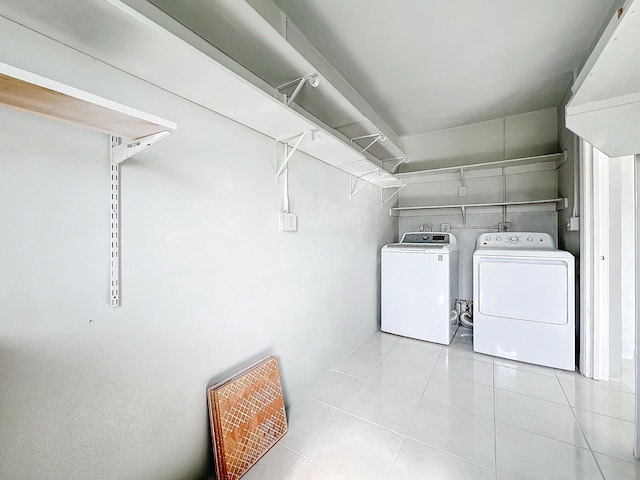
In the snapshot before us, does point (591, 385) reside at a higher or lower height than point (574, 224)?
lower

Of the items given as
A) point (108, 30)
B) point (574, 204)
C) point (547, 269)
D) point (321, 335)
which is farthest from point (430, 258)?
point (108, 30)

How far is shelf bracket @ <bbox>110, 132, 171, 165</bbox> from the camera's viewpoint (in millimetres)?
873

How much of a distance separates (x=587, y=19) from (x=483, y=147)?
1.63 meters

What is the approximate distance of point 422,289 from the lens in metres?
2.85

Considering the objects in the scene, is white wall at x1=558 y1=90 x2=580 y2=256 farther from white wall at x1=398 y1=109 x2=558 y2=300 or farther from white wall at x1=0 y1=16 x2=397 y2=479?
white wall at x1=0 y1=16 x2=397 y2=479

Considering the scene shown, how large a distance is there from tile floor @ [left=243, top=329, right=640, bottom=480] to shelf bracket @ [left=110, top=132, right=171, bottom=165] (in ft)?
5.07

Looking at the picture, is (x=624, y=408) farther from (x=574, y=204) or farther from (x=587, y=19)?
(x=587, y=19)

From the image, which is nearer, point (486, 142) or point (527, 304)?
point (527, 304)

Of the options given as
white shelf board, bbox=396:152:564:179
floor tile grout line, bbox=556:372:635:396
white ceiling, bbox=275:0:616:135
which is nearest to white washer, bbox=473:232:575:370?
floor tile grout line, bbox=556:372:635:396

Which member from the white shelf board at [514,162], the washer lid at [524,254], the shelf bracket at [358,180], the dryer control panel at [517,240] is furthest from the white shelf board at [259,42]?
the dryer control panel at [517,240]

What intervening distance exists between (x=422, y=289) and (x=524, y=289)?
0.89 m

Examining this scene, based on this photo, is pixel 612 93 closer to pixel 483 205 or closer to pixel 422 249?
pixel 422 249

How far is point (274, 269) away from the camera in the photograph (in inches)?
67.2

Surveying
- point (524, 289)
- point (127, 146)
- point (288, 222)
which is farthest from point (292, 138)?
point (524, 289)
